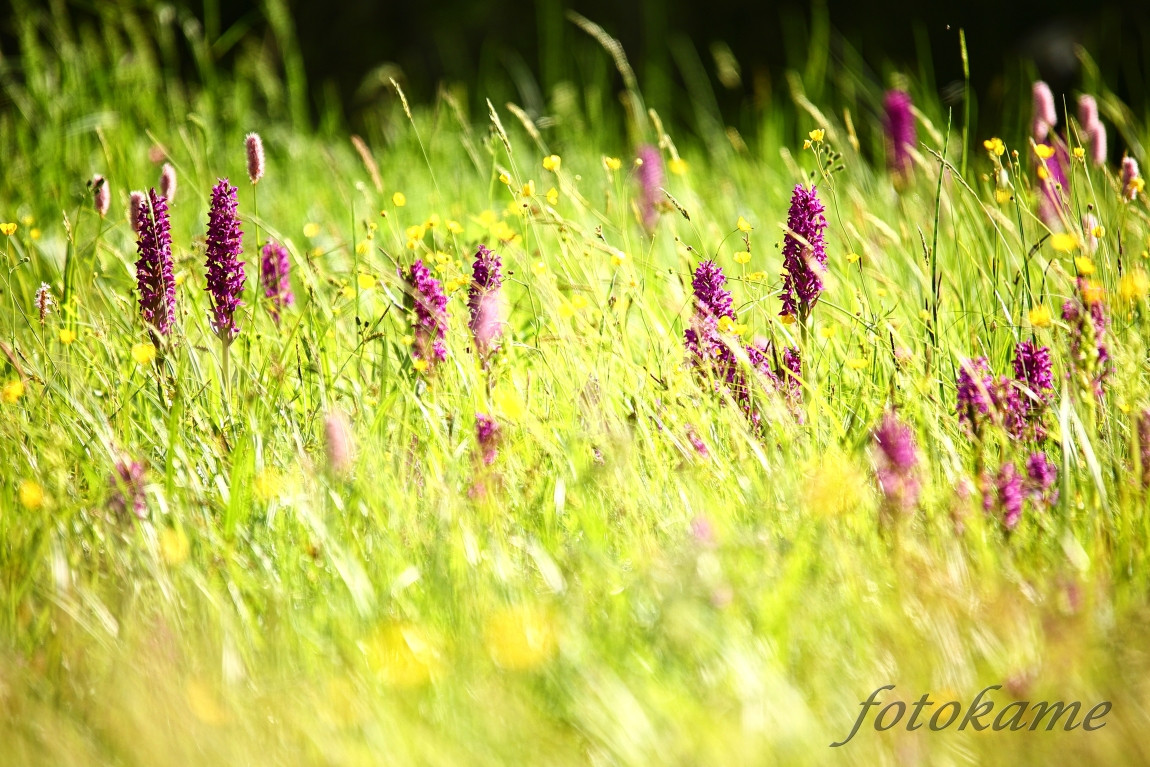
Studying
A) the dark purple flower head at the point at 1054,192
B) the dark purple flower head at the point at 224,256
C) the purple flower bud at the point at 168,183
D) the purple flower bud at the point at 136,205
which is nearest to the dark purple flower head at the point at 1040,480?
the dark purple flower head at the point at 1054,192

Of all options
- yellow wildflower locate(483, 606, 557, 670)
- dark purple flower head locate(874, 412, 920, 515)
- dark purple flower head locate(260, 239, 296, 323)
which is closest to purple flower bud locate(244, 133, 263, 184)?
dark purple flower head locate(260, 239, 296, 323)

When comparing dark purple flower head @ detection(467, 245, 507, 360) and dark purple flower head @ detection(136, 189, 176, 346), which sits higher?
dark purple flower head @ detection(136, 189, 176, 346)

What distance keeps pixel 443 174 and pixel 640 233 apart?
1.17 metres

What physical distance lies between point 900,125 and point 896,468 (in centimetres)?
187

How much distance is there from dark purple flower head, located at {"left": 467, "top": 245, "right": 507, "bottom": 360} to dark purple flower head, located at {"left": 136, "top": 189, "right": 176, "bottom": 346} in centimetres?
56

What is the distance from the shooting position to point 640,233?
3311 millimetres

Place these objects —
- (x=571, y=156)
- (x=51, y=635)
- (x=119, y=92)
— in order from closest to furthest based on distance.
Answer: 1. (x=51, y=635)
2. (x=119, y=92)
3. (x=571, y=156)

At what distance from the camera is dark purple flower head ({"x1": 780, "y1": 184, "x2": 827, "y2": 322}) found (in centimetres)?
179

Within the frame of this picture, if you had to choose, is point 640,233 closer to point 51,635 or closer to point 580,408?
point 580,408

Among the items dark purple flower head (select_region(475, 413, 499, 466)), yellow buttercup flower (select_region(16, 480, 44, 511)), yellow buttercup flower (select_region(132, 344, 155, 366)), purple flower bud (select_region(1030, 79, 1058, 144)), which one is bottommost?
dark purple flower head (select_region(475, 413, 499, 466))

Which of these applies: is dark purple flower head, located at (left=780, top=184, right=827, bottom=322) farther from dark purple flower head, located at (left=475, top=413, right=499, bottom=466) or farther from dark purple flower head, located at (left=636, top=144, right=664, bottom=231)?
dark purple flower head, located at (left=636, top=144, right=664, bottom=231)

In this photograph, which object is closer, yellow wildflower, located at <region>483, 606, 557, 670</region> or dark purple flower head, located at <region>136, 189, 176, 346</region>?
yellow wildflower, located at <region>483, 606, 557, 670</region>

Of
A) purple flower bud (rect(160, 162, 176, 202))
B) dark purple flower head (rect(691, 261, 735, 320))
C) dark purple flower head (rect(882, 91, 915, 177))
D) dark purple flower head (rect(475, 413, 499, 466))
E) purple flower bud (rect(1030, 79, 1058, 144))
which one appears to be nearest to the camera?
dark purple flower head (rect(475, 413, 499, 466))

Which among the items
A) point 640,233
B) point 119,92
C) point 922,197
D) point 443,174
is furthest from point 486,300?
point 119,92
